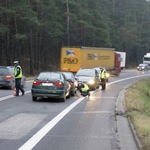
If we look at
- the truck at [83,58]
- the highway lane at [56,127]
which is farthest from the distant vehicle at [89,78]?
the highway lane at [56,127]

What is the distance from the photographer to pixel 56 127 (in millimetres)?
10523

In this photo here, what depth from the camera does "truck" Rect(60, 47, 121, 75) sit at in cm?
3700

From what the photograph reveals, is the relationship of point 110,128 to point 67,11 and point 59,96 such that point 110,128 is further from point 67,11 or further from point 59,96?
point 67,11

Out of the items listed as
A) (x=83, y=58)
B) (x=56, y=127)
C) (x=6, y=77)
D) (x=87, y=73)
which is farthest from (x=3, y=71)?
(x=83, y=58)

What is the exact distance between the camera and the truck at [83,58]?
37000mm

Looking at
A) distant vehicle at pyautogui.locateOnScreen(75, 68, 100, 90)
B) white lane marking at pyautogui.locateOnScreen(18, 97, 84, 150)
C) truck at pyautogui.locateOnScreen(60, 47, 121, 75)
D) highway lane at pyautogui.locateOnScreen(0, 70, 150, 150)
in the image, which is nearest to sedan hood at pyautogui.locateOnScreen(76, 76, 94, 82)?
distant vehicle at pyautogui.locateOnScreen(75, 68, 100, 90)

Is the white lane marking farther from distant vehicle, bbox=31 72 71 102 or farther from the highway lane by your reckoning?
distant vehicle, bbox=31 72 71 102

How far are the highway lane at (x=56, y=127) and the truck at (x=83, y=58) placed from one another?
71.1ft

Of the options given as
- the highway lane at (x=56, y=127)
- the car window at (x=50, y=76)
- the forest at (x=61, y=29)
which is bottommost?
the highway lane at (x=56, y=127)

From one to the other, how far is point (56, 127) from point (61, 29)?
4613 centimetres

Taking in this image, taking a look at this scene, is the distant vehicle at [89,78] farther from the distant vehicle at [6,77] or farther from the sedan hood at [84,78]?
the distant vehicle at [6,77]

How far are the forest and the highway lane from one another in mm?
28762

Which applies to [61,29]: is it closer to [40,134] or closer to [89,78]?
[89,78]

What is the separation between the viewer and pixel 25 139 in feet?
28.7
